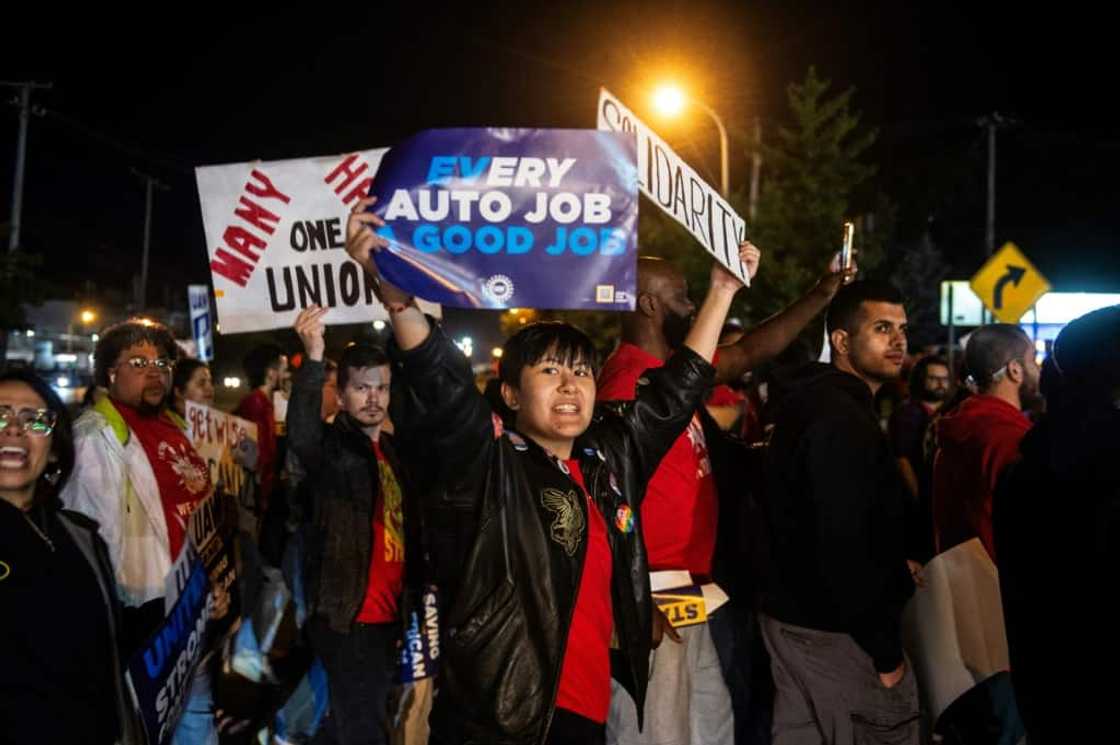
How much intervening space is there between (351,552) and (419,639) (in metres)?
0.58

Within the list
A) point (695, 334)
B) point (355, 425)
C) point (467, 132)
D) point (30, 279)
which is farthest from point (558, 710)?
point (30, 279)

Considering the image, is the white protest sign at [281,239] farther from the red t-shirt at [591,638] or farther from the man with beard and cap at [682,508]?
the red t-shirt at [591,638]

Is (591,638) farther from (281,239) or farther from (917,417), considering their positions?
(917,417)

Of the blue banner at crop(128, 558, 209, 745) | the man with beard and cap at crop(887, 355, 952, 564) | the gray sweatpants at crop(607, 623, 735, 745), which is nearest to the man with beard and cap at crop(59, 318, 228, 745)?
the blue banner at crop(128, 558, 209, 745)

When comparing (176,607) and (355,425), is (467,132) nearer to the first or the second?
(176,607)

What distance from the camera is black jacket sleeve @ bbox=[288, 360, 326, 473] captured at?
17.9ft

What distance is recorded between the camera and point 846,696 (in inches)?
164

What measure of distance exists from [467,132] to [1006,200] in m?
53.7

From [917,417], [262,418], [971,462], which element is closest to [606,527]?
[971,462]

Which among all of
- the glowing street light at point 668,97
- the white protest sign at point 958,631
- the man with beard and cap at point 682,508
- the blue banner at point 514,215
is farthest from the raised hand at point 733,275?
the glowing street light at point 668,97

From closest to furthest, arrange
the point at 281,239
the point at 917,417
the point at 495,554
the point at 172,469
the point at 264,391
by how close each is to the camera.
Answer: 1. the point at 495,554
2. the point at 172,469
3. the point at 281,239
4. the point at 917,417
5. the point at 264,391

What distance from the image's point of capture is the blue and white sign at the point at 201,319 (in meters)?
12.9

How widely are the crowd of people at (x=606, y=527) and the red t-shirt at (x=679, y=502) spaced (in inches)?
0.5

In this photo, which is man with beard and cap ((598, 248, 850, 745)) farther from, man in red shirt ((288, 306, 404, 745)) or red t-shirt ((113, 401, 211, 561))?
red t-shirt ((113, 401, 211, 561))
